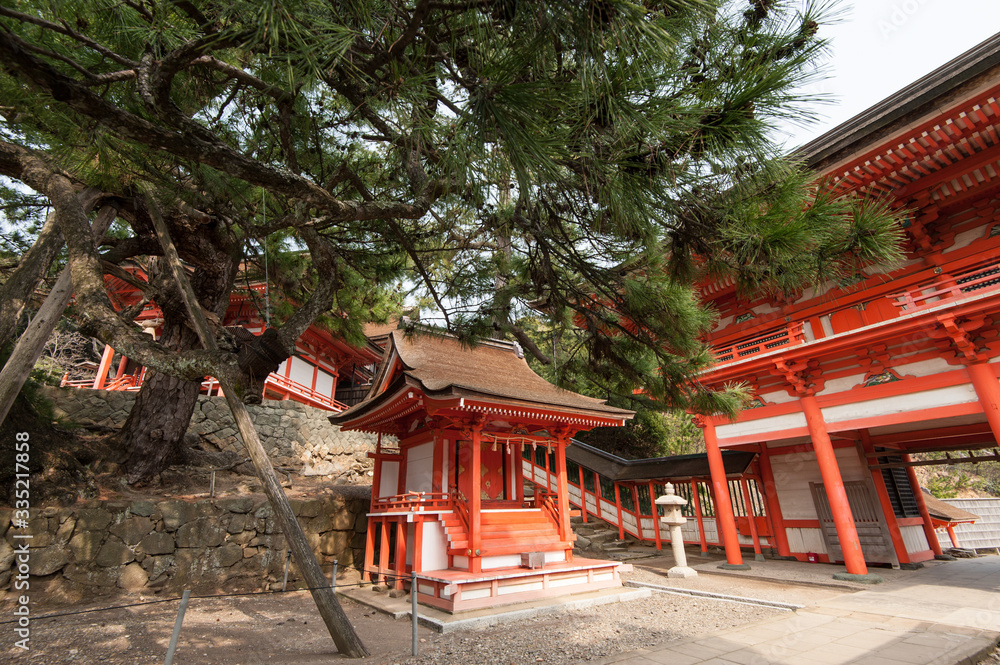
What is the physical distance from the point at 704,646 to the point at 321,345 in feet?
46.3

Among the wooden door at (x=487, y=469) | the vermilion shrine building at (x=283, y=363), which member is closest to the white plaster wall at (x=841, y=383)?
the wooden door at (x=487, y=469)

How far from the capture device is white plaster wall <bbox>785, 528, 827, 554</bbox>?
8.61 m

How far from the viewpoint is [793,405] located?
762cm

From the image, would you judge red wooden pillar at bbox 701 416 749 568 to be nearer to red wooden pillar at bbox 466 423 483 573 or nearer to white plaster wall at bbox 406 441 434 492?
red wooden pillar at bbox 466 423 483 573

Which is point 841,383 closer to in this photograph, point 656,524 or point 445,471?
point 656,524

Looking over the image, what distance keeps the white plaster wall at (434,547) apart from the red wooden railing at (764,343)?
17.1 ft

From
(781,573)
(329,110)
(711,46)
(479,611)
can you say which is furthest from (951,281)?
(329,110)

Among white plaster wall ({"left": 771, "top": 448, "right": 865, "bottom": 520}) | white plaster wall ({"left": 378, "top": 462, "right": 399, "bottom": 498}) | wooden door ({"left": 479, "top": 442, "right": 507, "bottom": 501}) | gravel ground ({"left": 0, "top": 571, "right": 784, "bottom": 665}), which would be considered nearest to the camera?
gravel ground ({"left": 0, "top": 571, "right": 784, "bottom": 665})

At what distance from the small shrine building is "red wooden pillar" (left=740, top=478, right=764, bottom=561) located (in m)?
4.40

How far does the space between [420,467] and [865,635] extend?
6022 mm

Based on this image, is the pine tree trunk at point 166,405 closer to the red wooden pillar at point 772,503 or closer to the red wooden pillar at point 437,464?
the red wooden pillar at point 437,464

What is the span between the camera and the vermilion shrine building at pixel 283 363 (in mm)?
12469

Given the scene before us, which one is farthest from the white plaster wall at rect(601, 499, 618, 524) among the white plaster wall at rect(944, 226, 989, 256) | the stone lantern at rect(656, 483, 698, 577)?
the white plaster wall at rect(944, 226, 989, 256)

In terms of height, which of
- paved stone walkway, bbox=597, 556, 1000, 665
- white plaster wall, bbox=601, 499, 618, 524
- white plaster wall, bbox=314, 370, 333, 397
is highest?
white plaster wall, bbox=314, 370, 333, 397
